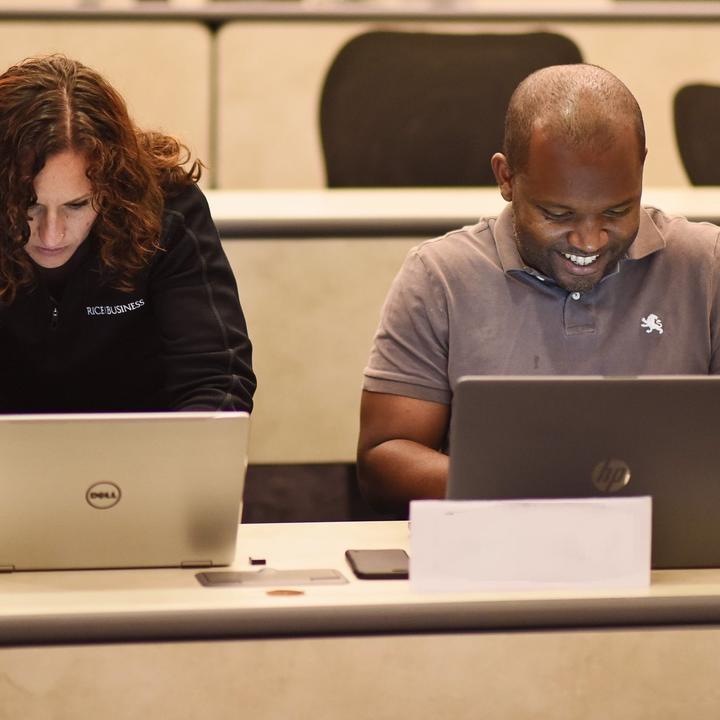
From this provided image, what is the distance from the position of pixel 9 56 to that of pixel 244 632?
91.2 inches

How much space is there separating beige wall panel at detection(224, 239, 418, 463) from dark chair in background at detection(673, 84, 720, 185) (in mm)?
863

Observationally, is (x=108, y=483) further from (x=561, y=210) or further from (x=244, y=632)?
(x=561, y=210)

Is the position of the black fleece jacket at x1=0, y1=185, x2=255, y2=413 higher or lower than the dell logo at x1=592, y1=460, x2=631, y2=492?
higher

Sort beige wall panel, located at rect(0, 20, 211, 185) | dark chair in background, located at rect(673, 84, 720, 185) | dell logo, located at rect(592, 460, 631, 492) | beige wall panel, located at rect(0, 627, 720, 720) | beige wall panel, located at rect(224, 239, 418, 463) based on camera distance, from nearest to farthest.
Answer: beige wall panel, located at rect(0, 627, 720, 720), dell logo, located at rect(592, 460, 631, 492), beige wall panel, located at rect(224, 239, 418, 463), dark chair in background, located at rect(673, 84, 720, 185), beige wall panel, located at rect(0, 20, 211, 185)

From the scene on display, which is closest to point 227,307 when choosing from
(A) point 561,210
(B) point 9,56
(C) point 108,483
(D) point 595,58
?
(A) point 561,210

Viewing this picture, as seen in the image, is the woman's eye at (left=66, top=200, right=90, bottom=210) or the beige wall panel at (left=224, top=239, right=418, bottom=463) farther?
the beige wall panel at (left=224, top=239, right=418, bottom=463)

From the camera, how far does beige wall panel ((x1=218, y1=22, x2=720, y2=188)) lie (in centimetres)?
319

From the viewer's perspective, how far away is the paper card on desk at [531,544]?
1175 millimetres

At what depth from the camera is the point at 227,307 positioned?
182 centimetres

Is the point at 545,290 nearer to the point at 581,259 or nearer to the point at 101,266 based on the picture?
the point at 581,259

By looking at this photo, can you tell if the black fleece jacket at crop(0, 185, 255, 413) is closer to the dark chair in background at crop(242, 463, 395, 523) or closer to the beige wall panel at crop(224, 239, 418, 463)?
the beige wall panel at crop(224, 239, 418, 463)

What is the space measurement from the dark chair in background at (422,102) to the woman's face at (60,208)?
1.18m

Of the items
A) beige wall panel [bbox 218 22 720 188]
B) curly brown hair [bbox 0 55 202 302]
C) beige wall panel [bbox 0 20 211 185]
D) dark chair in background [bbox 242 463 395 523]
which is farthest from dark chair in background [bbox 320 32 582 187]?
curly brown hair [bbox 0 55 202 302]

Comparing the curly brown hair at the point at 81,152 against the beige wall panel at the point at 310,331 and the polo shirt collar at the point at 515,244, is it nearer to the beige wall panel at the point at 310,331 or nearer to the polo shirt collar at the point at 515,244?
the polo shirt collar at the point at 515,244
